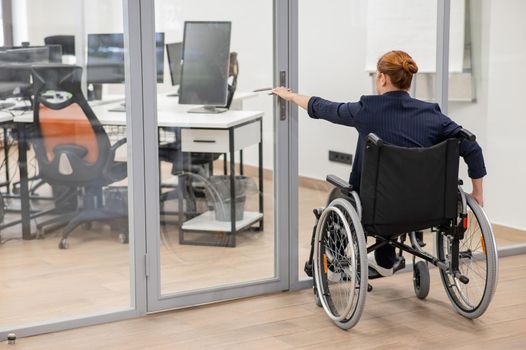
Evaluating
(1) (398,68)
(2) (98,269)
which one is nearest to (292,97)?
(1) (398,68)

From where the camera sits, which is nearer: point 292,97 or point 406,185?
point 406,185

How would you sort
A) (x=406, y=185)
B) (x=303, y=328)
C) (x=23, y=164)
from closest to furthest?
(x=406, y=185) → (x=23, y=164) → (x=303, y=328)

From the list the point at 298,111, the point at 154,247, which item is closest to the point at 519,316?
the point at 298,111

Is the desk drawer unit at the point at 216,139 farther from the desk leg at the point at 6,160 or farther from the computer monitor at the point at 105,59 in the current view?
the desk leg at the point at 6,160

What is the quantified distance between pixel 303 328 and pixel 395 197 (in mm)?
716

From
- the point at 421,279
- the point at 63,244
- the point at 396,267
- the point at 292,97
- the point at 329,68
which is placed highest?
the point at 329,68

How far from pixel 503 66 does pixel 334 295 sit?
1.85 metres

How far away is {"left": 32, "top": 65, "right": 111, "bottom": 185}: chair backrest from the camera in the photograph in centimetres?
379

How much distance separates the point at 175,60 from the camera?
398 centimetres

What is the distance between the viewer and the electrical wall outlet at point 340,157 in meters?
4.46

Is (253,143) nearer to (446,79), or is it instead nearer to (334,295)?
(334,295)

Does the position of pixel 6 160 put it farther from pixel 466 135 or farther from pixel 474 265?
pixel 474 265

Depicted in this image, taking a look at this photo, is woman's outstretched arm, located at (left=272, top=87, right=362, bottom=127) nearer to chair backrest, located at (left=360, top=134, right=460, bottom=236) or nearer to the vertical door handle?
the vertical door handle

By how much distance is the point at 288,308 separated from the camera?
418cm
